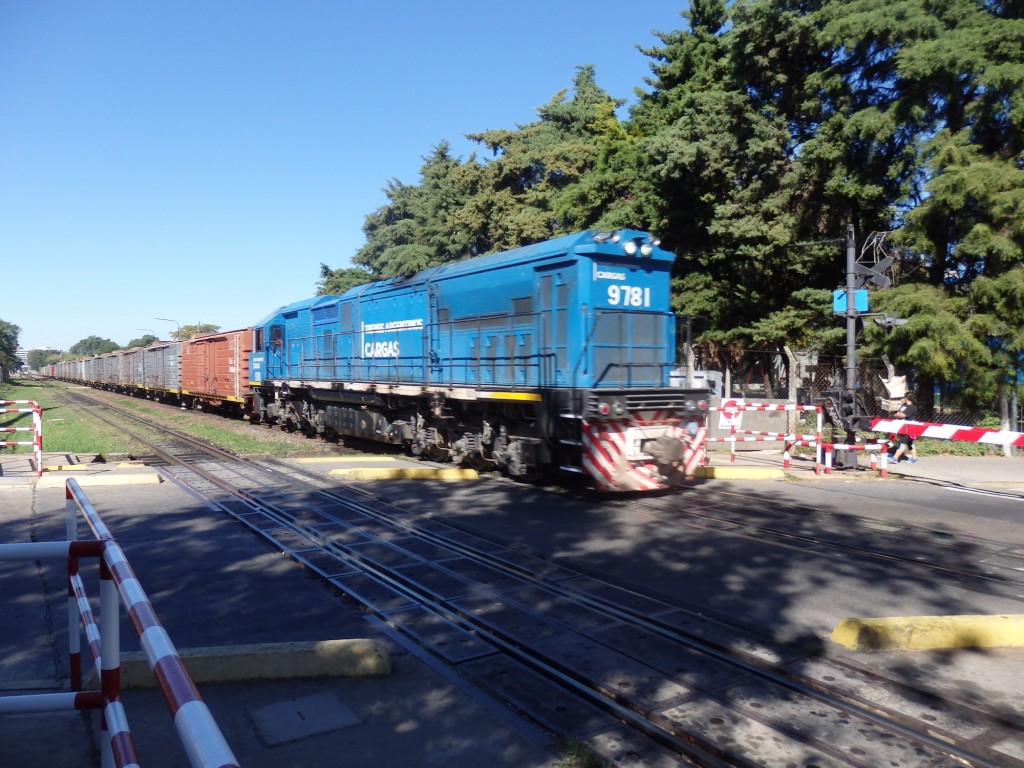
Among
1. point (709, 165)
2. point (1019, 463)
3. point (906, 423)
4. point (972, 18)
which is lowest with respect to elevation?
point (1019, 463)

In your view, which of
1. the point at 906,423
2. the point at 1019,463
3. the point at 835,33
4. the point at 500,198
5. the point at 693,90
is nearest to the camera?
the point at 906,423

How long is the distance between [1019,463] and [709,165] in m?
12.3

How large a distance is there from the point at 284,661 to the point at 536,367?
7.49 metres

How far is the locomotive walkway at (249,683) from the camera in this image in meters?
3.77

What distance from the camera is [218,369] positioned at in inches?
1091

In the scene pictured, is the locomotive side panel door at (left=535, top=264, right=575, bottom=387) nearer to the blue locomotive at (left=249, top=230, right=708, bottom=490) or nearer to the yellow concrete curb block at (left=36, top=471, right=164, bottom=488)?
the blue locomotive at (left=249, top=230, right=708, bottom=490)

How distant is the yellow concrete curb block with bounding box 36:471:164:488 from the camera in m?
11.6

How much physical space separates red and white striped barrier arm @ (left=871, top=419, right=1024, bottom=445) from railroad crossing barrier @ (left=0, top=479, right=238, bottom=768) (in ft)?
33.7

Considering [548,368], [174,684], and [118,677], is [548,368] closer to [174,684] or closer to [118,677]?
[118,677]

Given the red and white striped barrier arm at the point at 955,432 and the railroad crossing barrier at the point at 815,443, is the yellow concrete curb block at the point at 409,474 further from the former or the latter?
the red and white striped barrier arm at the point at 955,432

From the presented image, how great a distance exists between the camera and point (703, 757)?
3.73 m

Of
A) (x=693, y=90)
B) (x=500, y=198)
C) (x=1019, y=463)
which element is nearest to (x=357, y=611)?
(x=1019, y=463)

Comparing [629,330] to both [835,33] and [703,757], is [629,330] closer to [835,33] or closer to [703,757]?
[703,757]

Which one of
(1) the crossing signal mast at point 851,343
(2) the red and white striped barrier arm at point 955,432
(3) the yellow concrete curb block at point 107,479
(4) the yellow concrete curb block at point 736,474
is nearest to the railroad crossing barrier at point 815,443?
(1) the crossing signal mast at point 851,343
